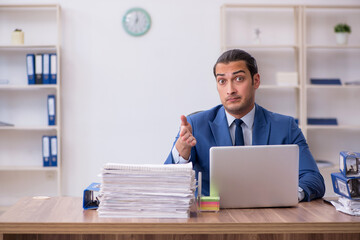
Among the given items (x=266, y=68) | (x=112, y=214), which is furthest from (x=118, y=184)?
(x=266, y=68)

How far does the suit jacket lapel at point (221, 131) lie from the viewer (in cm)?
227

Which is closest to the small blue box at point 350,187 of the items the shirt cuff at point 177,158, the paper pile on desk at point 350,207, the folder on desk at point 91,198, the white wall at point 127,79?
the paper pile on desk at point 350,207

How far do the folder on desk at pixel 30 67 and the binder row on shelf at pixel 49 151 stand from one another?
1.76 feet

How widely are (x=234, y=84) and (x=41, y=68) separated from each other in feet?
8.59

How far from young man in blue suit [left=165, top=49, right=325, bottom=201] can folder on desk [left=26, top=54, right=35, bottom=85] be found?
8.03 feet

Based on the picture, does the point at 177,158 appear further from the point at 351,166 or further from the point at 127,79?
the point at 127,79

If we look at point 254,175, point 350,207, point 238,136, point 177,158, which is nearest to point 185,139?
point 177,158

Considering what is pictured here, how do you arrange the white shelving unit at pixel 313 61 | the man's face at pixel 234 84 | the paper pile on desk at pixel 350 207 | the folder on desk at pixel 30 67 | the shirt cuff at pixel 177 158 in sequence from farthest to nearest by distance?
the white shelving unit at pixel 313 61
the folder on desk at pixel 30 67
the man's face at pixel 234 84
the shirt cuff at pixel 177 158
the paper pile on desk at pixel 350 207

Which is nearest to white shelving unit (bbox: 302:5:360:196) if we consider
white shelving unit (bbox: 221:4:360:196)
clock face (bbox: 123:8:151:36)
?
white shelving unit (bbox: 221:4:360:196)

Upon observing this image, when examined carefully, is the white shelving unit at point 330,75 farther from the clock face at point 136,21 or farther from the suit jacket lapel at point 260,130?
the suit jacket lapel at point 260,130

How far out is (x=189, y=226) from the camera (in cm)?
157

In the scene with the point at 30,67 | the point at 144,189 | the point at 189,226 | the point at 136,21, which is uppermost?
the point at 136,21

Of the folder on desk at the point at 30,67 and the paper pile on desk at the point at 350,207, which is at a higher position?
the folder on desk at the point at 30,67

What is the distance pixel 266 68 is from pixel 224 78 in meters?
2.51
